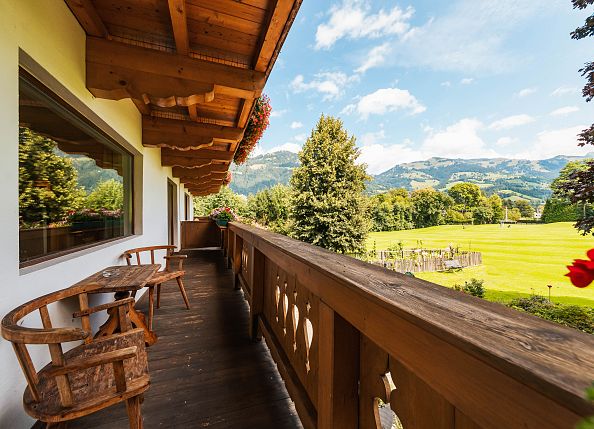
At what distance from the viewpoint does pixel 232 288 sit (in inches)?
153

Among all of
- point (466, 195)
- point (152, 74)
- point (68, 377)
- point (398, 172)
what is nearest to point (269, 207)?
point (152, 74)

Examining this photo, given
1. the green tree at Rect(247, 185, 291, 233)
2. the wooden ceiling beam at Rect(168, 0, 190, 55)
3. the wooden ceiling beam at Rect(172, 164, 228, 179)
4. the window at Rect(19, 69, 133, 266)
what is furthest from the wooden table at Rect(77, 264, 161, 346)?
the green tree at Rect(247, 185, 291, 233)

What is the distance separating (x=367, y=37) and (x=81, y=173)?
7150cm

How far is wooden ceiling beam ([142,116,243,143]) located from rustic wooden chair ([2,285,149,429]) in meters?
2.55

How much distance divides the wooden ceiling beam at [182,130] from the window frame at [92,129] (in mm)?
377

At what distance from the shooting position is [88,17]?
72.3 inches

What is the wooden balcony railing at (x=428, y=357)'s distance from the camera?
362 mm

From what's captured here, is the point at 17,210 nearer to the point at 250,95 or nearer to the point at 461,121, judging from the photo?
the point at 250,95

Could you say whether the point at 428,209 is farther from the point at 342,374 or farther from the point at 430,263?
the point at 342,374

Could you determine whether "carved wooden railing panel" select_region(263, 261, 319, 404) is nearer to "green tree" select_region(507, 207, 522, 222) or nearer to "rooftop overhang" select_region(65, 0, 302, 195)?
"rooftop overhang" select_region(65, 0, 302, 195)

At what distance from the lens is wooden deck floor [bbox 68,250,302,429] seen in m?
1.52

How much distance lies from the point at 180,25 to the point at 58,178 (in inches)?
51.6

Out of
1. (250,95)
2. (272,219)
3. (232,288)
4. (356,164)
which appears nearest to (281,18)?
(250,95)

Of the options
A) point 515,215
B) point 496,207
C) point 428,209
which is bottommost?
point 515,215
